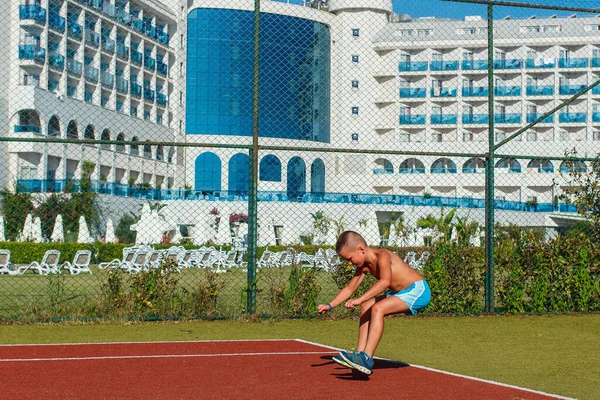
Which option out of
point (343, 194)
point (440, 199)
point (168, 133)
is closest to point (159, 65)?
point (168, 133)

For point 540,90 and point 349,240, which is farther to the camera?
point 540,90

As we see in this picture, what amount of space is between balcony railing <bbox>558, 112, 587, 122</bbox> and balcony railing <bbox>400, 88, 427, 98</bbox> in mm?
12001

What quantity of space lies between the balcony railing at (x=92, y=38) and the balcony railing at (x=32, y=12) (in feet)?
16.6

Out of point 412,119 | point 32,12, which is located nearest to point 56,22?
point 32,12

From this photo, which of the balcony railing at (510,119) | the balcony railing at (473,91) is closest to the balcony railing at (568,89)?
the balcony railing at (510,119)

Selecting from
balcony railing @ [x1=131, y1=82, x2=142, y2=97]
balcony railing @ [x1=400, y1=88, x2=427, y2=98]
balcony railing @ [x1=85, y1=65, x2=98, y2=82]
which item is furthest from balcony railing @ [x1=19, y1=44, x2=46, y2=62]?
balcony railing @ [x1=400, y1=88, x2=427, y2=98]

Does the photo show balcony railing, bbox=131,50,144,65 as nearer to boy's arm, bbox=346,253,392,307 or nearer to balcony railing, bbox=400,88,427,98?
balcony railing, bbox=400,88,427,98

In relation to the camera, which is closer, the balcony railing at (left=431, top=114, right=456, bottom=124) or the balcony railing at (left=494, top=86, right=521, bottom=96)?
the balcony railing at (left=494, top=86, right=521, bottom=96)

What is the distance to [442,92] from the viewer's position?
7831 centimetres

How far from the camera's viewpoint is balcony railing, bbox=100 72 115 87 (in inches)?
2282

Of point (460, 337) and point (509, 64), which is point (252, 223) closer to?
point (460, 337)

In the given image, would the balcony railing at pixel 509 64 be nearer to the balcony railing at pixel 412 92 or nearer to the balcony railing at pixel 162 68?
the balcony railing at pixel 412 92

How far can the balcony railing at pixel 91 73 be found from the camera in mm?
55938

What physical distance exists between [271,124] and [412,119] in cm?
1257
